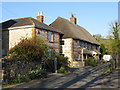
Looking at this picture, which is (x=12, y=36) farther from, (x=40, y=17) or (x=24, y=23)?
(x=40, y=17)

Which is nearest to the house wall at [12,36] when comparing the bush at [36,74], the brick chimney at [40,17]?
the brick chimney at [40,17]

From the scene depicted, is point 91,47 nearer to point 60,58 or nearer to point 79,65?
point 79,65

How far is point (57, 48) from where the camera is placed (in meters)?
23.4

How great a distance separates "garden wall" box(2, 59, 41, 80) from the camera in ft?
34.3

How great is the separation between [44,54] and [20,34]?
7.67 m

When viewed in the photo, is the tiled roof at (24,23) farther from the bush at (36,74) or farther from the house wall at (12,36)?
the bush at (36,74)

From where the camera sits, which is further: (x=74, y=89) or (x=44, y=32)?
(x=44, y=32)

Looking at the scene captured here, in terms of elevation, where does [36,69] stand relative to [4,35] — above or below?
below

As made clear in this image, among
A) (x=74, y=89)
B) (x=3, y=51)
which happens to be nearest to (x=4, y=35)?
(x=3, y=51)

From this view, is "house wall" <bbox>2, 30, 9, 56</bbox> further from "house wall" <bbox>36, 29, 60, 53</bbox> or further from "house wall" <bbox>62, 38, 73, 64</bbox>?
"house wall" <bbox>62, 38, 73, 64</bbox>

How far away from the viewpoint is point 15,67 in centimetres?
1116

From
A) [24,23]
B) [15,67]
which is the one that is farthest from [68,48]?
[15,67]

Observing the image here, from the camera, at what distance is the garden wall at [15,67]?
1045 cm

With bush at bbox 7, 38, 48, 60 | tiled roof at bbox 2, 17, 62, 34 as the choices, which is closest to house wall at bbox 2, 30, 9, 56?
tiled roof at bbox 2, 17, 62, 34
